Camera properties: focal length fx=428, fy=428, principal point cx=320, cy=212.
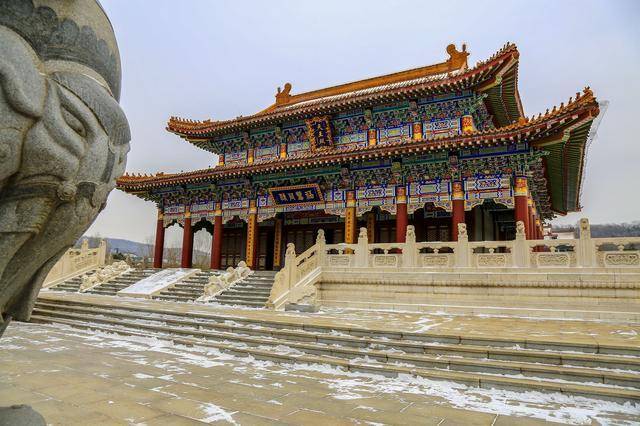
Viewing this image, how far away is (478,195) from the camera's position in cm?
1475

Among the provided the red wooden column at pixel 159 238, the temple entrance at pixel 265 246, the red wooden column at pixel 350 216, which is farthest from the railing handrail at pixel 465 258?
the red wooden column at pixel 159 238

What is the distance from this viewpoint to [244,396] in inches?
184

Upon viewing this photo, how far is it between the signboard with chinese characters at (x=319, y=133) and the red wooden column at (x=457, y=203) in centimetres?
596

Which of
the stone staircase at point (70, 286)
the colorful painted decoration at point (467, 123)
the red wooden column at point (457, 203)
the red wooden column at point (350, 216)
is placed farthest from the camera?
the stone staircase at point (70, 286)

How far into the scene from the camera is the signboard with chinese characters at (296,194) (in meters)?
17.5

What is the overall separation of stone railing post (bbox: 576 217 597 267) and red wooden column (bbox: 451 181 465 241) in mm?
4493

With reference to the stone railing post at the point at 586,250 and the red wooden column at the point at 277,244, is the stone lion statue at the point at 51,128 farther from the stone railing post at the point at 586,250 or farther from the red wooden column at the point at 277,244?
the red wooden column at the point at 277,244

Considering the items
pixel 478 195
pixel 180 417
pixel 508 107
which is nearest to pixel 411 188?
pixel 478 195

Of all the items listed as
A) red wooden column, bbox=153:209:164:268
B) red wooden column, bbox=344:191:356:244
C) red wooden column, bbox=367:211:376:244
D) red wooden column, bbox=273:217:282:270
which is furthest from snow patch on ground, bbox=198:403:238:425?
red wooden column, bbox=153:209:164:268

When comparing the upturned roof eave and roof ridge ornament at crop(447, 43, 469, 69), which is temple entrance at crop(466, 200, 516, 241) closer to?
the upturned roof eave

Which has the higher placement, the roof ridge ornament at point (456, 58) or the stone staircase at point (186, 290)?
the roof ridge ornament at point (456, 58)

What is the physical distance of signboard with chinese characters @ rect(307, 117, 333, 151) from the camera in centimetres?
1858

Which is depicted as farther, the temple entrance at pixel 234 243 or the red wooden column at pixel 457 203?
the temple entrance at pixel 234 243

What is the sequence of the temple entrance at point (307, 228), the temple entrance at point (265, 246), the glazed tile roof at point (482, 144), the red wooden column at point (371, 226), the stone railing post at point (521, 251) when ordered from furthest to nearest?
the temple entrance at point (265, 246) < the temple entrance at point (307, 228) < the red wooden column at point (371, 226) < the glazed tile roof at point (482, 144) < the stone railing post at point (521, 251)
